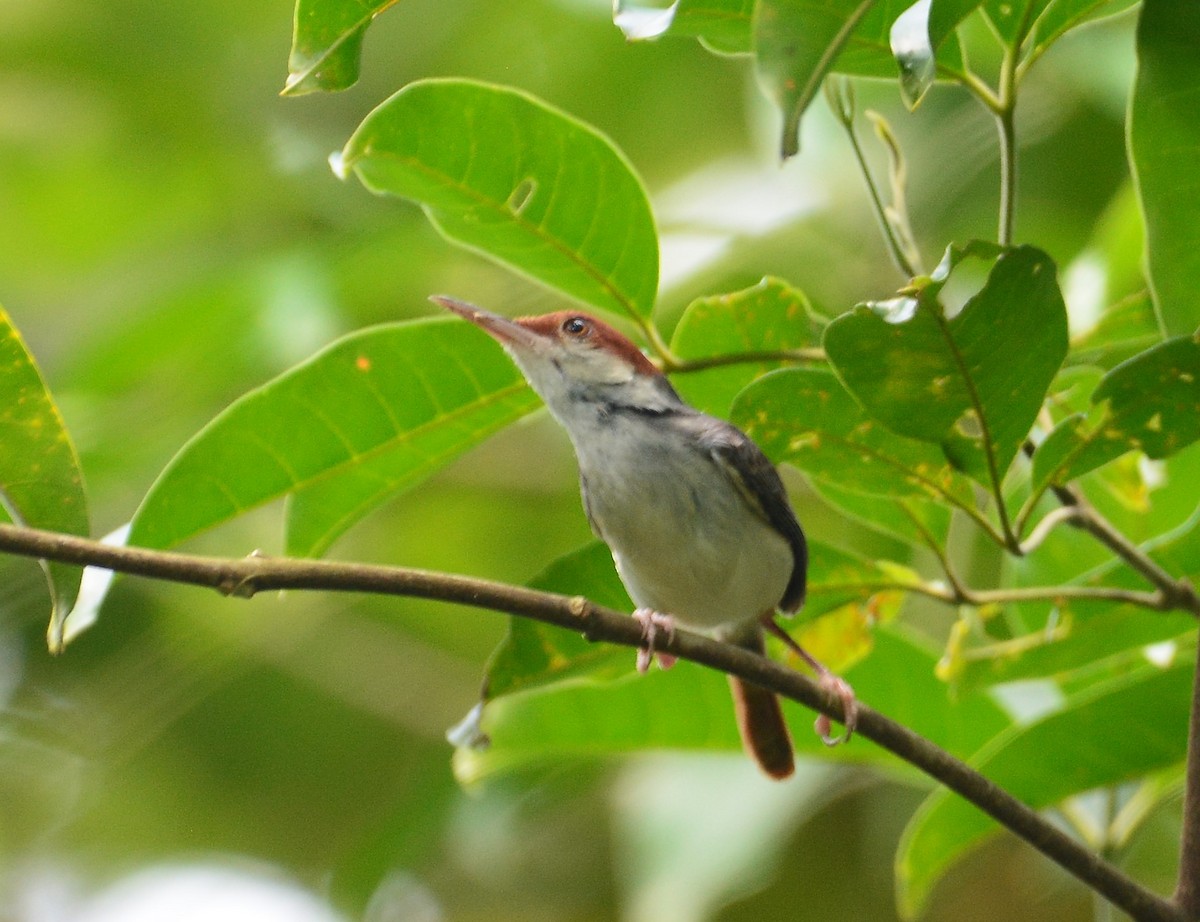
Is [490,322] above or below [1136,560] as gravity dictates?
above

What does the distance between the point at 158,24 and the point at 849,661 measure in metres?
4.12

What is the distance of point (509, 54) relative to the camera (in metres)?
5.07

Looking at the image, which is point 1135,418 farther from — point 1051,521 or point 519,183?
point 519,183

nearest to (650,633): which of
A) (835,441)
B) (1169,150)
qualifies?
(835,441)

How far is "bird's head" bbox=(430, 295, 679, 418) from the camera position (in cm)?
261

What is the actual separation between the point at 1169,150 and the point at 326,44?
1082 millimetres

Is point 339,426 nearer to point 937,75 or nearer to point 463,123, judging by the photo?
point 463,123

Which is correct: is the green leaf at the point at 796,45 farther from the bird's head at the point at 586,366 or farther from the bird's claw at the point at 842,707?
the bird's head at the point at 586,366

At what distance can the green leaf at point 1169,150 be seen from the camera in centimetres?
177

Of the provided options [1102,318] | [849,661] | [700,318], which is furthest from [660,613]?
[1102,318]

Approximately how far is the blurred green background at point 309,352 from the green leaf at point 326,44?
2.23 metres

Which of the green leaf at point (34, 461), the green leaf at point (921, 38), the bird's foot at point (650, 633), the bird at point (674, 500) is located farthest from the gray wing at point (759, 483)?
the green leaf at point (34, 461)

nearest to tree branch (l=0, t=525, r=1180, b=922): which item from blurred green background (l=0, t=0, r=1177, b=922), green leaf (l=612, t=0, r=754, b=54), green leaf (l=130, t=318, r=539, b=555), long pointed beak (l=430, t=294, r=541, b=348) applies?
green leaf (l=130, t=318, r=539, b=555)

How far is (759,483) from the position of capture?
2625 mm
